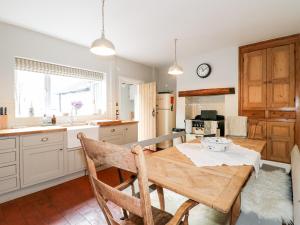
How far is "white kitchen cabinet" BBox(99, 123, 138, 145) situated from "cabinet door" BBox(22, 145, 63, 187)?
2.56ft

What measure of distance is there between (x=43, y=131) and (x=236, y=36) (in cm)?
347

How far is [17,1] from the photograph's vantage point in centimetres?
199

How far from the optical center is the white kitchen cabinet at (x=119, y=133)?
10.3ft

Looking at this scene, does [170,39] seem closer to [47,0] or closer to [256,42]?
[256,42]

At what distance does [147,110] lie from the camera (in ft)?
15.3

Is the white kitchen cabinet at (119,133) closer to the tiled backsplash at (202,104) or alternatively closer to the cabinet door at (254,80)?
the tiled backsplash at (202,104)

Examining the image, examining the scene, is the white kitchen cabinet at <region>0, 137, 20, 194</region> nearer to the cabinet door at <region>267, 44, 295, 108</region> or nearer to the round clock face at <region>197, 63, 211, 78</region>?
the round clock face at <region>197, 63, 211, 78</region>

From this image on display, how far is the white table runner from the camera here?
129 cm

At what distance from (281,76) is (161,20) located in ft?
7.86

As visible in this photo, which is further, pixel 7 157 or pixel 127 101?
pixel 127 101

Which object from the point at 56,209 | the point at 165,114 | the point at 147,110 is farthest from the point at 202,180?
the point at 147,110

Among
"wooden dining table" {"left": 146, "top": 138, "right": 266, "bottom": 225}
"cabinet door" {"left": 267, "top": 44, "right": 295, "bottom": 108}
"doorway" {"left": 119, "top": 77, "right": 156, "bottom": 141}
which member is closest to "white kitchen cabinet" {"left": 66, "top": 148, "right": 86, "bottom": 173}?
"wooden dining table" {"left": 146, "top": 138, "right": 266, "bottom": 225}

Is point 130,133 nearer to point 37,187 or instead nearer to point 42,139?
point 42,139

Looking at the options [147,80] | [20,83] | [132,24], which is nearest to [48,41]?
[20,83]
